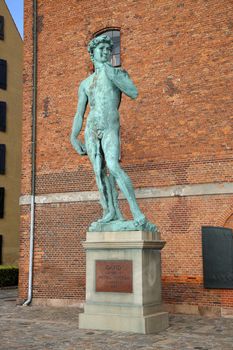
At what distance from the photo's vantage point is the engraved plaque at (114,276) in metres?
8.60

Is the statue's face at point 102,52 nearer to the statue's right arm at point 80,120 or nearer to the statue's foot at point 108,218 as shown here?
the statue's right arm at point 80,120

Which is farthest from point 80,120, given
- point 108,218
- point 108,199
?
point 108,218

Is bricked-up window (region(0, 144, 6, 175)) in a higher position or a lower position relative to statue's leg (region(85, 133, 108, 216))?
higher

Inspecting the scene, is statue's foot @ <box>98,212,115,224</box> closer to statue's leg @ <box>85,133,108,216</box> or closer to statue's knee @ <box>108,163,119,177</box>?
statue's leg @ <box>85,133,108,216</box>

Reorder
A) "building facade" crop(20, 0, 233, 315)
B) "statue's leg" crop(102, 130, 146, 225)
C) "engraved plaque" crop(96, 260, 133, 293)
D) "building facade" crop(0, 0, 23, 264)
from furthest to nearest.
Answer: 1. "building facade" crop(0, 0, 23, 264)
2. "building facade" crop(20, 0, 233, 315)
3. "statue's leg" crop(102, 130, 146, 225)
4. "engraved plaque" crop(96, 260, 133, 293)

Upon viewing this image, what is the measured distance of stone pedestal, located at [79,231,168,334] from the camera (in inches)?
332

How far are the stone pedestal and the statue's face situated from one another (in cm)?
329

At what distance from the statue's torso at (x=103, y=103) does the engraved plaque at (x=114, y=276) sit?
2.47 meters

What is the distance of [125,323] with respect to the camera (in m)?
8.41

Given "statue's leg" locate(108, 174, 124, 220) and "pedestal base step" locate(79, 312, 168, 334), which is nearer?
"pedestal base step" locate(79, 312, 168, 334)

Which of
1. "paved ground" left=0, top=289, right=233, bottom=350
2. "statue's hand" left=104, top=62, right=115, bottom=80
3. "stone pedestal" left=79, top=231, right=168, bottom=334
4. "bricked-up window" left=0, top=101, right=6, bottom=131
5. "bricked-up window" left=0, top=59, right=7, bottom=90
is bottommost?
"paved ground" left=0, top=289, right=233, bottom=350

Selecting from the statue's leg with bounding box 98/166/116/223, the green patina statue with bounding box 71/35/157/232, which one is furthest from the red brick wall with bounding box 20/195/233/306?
the statue's leg with bounding box 98/166/116/223

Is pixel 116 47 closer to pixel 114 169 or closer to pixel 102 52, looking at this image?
pixel 102 52

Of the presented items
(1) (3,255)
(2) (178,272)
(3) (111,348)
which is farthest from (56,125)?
(1) (3,255)
